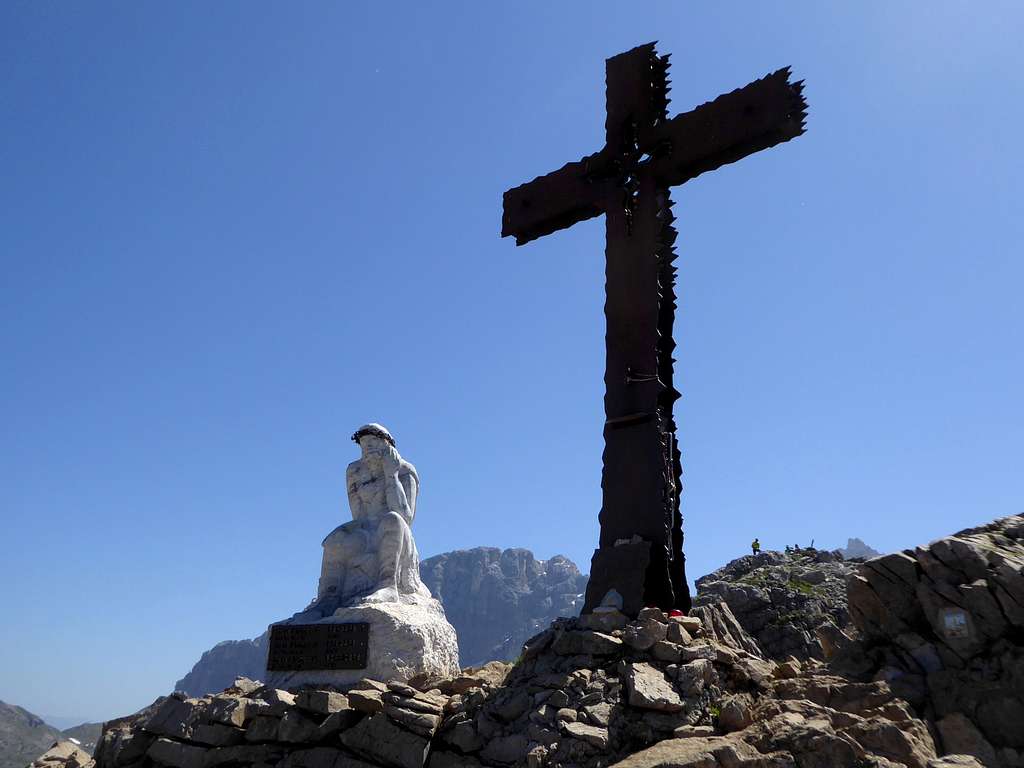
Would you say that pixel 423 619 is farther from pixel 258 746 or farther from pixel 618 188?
pixel 618 188

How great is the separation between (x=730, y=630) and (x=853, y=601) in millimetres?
1891

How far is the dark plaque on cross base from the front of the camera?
8.23 meters

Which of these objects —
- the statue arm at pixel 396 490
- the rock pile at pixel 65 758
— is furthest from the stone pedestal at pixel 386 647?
the rock pile at pixel 65 758

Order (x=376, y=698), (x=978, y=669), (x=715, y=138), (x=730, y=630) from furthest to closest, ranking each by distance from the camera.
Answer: (x=715, y=138) → (x=730, y=630) → (x=376, y=698) → (x=978, y=669)

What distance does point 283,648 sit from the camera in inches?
338

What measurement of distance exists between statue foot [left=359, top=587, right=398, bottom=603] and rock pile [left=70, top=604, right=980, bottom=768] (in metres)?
1.62

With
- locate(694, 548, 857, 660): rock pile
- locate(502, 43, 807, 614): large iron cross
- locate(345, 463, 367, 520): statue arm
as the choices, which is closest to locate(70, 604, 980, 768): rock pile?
locate(502, 43, 807, 614): large iron cross

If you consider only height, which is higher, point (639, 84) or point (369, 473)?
point (639, 84)

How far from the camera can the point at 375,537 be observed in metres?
9.48

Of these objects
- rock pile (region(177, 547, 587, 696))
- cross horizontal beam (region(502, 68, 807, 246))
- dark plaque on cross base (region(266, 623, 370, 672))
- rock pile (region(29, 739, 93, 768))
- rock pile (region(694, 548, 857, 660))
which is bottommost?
rock pile (region(29, 739, 93, 768))

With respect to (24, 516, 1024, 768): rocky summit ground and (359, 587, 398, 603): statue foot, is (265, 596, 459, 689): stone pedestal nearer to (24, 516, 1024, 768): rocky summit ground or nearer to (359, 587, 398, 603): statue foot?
(359, 587, 398, 603): statue foot

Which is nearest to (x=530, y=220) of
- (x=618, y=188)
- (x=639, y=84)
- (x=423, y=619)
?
(x=618, y=188)

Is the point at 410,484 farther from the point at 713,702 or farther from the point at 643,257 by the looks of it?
the point at 713,702

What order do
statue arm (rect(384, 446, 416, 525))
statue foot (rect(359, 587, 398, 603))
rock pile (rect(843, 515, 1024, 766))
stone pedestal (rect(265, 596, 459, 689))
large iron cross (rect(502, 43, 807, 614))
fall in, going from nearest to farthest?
rock pile (rect(843, 515, 1024, 766)) < large iron cross (rect(502, 43, 807, 614)) < stone pedestal (rect(265, 596, 459, 689)) < statue foot (rect(359, 587, 398, 603)) < statue arm (rect(384, 446, 416, 525))
